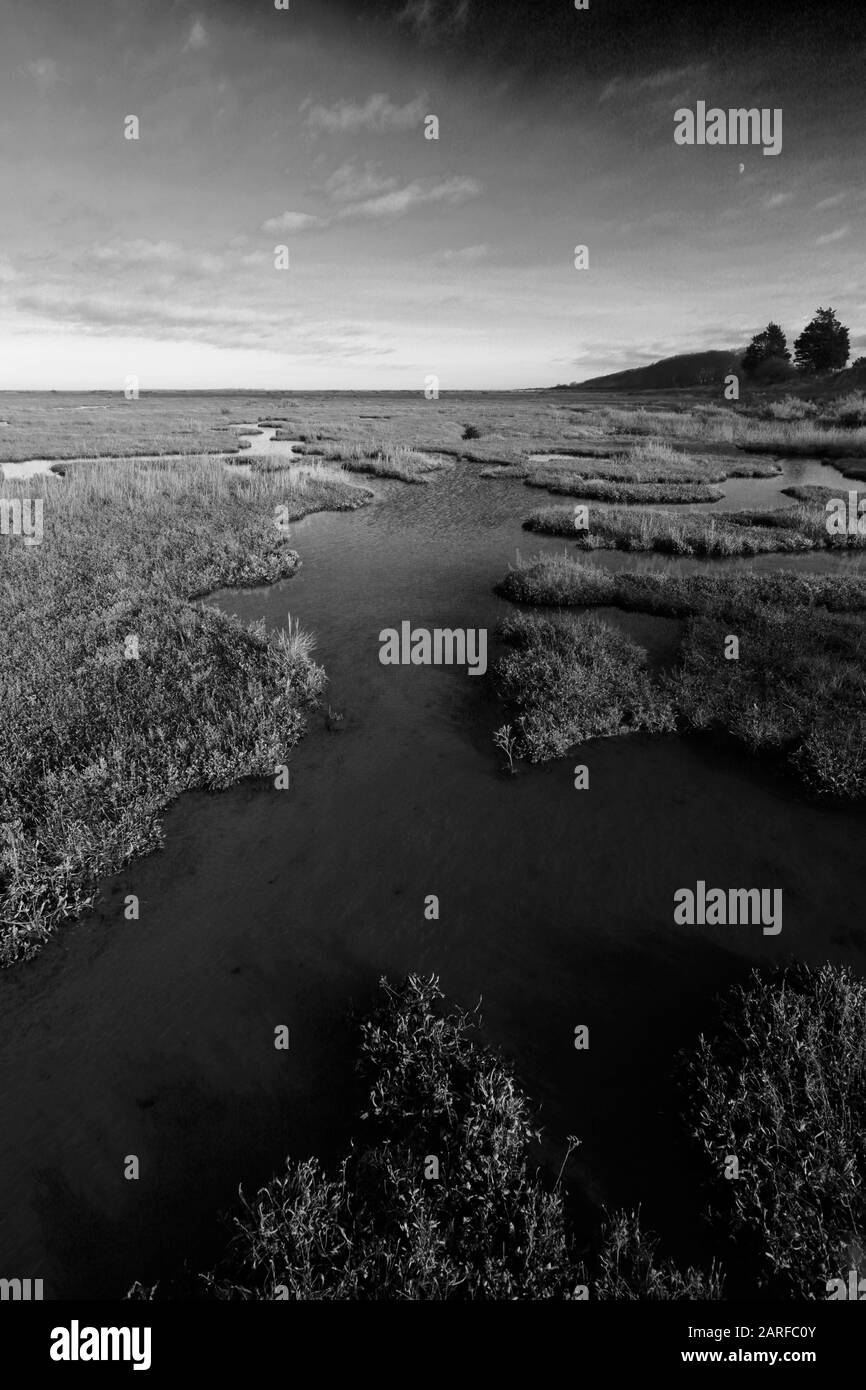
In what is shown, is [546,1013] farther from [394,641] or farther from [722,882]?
[394,641]

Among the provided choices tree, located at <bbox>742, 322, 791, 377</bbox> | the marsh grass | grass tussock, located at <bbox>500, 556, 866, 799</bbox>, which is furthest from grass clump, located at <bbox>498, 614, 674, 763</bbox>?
tree, located at <bbox>742, 322, 791, 377</bbox>

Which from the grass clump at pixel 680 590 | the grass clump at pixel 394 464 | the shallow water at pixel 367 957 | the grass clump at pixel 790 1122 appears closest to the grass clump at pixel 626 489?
the grass clump at pixel 394 464

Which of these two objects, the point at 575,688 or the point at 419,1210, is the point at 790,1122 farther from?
the point at 575,688

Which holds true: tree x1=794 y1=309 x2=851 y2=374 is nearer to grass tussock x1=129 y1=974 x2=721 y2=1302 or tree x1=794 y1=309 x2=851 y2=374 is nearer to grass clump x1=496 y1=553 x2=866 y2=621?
grass clump x1=496 y1=553 x2=866 y2=621

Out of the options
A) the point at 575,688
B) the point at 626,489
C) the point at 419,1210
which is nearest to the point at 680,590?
the point at 575,688

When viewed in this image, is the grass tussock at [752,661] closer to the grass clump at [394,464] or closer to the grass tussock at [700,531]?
the grass tussock at [700,531]

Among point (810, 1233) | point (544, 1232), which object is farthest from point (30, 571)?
point (810, 1233)
